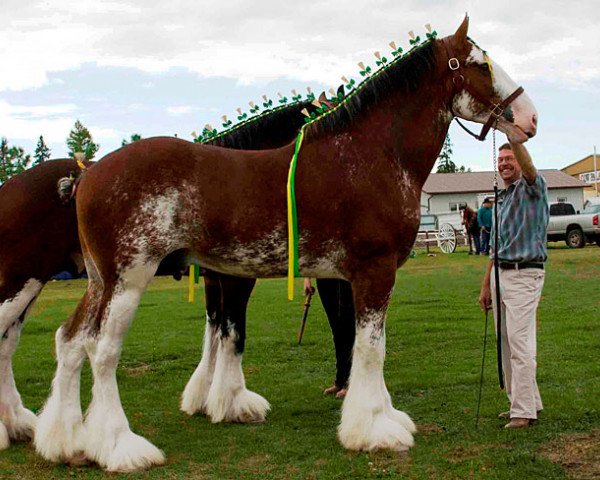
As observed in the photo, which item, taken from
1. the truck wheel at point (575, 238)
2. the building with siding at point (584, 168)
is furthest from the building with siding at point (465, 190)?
the truck wheel at point (575, 238)

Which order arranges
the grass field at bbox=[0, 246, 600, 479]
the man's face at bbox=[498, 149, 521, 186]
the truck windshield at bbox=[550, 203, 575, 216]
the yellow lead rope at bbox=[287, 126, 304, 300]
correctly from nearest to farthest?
the grass field at bbox=[0, 246, 600, 479] < the yellow lead rope at bbox=[287, 126, 304, 300] < the man's face at bbox=[498, 149, 521, 186] < the truck windshield at bbox=[550, 203, 575, 216]

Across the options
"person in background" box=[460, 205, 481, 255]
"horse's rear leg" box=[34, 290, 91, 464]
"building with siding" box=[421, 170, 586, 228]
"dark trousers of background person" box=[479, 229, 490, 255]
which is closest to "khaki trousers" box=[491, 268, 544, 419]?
"horse's rear leg" box=[34, 290, 91, 464]

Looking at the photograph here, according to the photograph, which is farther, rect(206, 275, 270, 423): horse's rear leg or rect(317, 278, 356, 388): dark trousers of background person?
rect(317, 278, 356, 388): dark trousers of background person

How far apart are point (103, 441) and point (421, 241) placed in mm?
30916

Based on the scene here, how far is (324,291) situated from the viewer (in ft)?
22.1

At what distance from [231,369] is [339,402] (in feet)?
3.65

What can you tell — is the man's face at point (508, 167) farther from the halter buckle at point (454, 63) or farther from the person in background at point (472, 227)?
the person in background at point (472, 227)

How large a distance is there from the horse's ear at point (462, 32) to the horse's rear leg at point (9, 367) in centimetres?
368

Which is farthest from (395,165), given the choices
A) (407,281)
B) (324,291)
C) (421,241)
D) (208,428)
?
(421,241)

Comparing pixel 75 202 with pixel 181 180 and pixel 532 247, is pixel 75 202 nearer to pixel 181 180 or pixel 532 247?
pixel 181 180

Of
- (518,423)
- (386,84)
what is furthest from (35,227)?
(518,423)

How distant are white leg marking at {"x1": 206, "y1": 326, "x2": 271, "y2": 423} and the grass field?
119mm

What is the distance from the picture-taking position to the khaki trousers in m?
5.25

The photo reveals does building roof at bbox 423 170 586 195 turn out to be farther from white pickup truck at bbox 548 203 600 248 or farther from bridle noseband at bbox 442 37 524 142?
bridle noseband at bbox 442 37 524 142
